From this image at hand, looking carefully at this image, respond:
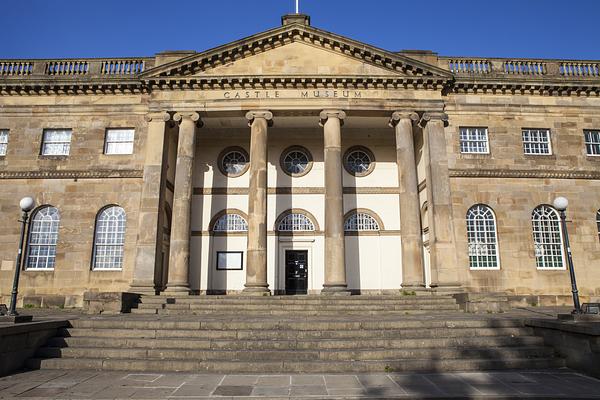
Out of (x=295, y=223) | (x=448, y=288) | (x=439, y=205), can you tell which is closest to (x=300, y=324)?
(x=448, y=288)

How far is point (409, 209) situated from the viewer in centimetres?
1877

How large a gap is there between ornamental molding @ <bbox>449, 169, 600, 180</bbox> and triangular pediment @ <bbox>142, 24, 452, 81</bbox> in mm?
4721

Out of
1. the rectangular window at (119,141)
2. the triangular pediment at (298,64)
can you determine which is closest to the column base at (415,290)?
the triangular pediment at (298,64)

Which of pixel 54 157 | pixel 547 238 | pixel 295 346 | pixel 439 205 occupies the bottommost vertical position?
pixel 295 346

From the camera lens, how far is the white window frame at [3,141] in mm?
21203

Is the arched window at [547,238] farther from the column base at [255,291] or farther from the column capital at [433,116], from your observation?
the column base at [255,291]

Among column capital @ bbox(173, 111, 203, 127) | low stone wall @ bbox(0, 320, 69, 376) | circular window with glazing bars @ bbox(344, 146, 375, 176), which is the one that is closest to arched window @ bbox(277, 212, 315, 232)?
circular window with glazing bars @ bbox(344, 146, 375, 176)

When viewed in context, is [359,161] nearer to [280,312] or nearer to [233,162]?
[233,162]

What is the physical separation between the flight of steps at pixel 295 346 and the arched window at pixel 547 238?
10.5m

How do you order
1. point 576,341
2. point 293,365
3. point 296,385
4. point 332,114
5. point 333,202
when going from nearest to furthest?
point 296,385, point 293,365, point 576,341, point 333,202, point 332,114

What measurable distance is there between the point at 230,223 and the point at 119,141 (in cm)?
708

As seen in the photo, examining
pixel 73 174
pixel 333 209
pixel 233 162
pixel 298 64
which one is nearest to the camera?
pixel 333 209

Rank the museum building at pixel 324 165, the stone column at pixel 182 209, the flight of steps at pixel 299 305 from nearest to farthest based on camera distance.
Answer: the flight of steps at pixel 299 305
the stone column at pixel 182 209
the museum building at pixel 324 165

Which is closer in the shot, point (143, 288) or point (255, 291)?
point (255, 291)
